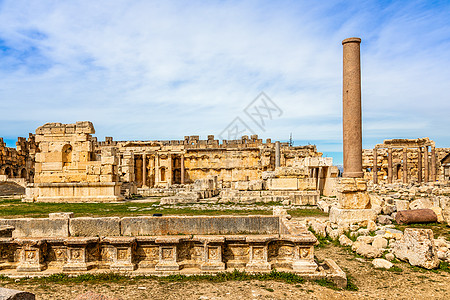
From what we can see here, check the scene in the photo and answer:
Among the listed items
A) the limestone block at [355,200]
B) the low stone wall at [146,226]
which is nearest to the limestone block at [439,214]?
the limestone block at [355,200]

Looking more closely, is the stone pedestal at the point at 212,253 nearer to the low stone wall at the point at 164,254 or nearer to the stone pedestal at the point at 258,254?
the low stone wall at the point at 164,254

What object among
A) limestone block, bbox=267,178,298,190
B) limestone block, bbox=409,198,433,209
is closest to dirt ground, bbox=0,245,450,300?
limestone block, bbox=409,198,433,209

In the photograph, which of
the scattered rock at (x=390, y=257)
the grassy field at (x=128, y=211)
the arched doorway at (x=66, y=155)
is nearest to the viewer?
the scattered rock at (x=390, y=257)

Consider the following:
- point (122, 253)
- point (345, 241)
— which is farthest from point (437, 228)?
point (122, 253)

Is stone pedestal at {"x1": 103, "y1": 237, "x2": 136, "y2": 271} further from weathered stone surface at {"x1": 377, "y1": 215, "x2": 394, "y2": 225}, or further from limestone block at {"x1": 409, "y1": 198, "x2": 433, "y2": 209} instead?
limestone block at {"x1": 409, "y1": 198, "x2": 433, "y2": 209}

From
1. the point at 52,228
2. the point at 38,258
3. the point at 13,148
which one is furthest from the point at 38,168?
the point at 13,148

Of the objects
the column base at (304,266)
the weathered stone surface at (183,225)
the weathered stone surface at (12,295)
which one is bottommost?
the column base at (304,266)

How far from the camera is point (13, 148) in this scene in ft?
119

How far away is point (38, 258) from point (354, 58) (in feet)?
32.2

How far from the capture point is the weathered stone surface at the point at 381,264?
6332 millimetres

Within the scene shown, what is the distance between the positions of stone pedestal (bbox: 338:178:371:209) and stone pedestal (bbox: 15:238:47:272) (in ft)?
25.9

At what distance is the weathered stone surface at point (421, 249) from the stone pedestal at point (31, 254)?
22.1ft

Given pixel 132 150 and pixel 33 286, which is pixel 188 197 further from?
pixel 132 150

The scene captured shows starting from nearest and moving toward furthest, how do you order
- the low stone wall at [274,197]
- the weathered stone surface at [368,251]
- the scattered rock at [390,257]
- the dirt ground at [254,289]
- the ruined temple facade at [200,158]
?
the dirt ground at [254,289] → the scattered rock at [390,257] → the weathered stone surface at [368,251] → the low stone wall at [274,197] → the ruined temple facade at [200,158]
